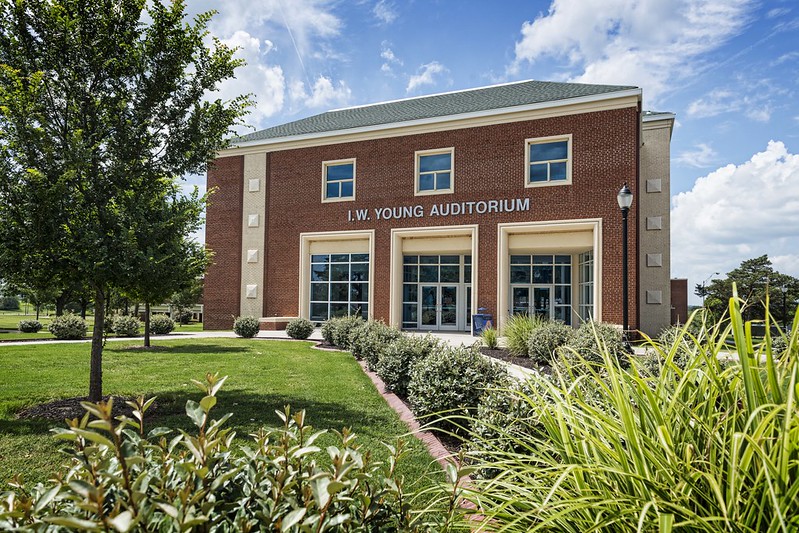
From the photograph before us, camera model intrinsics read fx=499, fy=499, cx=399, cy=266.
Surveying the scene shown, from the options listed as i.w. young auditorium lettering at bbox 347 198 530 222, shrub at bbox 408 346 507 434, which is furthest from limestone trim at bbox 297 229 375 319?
shrub at bbox 408 346 507 434

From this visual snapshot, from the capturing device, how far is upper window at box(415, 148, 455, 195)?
24.1 metres

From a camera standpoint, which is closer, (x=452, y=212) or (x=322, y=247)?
(x=452, y=212)

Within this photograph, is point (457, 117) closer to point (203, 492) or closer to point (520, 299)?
point (520, 299)

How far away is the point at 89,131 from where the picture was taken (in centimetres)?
723

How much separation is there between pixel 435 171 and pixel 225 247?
1270 cm

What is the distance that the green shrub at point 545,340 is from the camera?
12.7 m

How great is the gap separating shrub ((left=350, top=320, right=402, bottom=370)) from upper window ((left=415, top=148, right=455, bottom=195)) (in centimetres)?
1165

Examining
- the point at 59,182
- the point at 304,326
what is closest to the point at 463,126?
the point at 304,326

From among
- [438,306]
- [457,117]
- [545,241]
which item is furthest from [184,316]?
[545,241]

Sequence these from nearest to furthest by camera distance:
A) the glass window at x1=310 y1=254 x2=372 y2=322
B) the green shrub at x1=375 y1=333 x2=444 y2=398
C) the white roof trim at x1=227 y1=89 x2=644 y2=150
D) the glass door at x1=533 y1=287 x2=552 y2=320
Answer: the green shrub at x1=375 y1=333 x2=444 y2=398 < the white roof trim at x1=227 y1=89 x2=644 y2=150 < the glass door at x1=533 y1=287 x2=552 y2=320 < the glass window at x1=310 y1=254 x2=372 y2=322

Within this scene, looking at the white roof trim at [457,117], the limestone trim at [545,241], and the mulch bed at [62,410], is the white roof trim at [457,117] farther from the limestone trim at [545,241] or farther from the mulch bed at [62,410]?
the mulch bed at [62,410]

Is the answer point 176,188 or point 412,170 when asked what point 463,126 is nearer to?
point 412,170

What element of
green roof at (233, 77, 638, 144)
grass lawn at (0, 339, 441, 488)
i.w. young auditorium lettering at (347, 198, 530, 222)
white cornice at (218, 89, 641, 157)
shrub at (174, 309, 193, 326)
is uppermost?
green roof at (233, 77, 638, 144)

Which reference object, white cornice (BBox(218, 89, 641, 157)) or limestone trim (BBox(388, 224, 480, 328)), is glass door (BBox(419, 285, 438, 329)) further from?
white cornice (BBox(218, 89, 641, 157))
